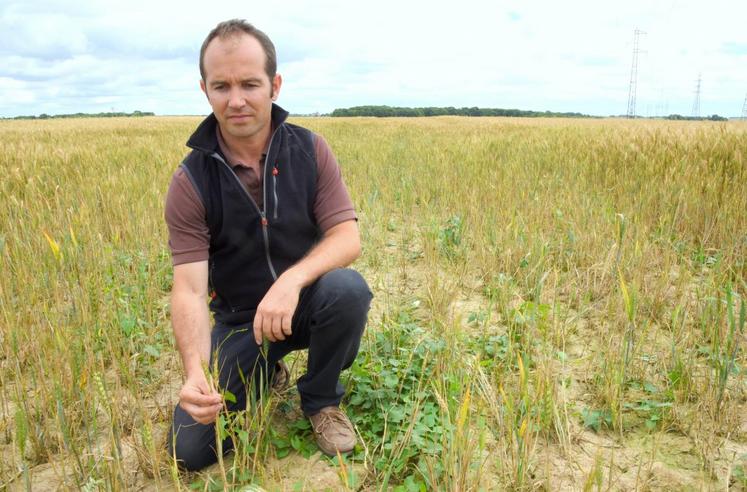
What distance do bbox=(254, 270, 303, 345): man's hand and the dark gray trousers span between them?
0.51ft

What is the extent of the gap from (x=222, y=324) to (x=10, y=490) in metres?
0.87

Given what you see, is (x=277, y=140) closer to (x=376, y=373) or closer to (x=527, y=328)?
(x=376, y=373)

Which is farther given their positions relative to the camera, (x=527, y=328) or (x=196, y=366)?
(x=527, y=328)

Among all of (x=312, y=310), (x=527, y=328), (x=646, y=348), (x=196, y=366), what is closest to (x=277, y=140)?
(x=312, y=310)

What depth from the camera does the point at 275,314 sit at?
1.71 m

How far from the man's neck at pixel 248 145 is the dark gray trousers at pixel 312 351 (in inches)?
22.0

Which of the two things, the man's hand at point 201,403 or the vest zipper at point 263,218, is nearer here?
the man's hand at point 201,403

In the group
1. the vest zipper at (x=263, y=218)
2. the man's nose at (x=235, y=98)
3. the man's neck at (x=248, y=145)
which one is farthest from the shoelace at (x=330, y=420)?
the man's nose at (x=235, y=98)

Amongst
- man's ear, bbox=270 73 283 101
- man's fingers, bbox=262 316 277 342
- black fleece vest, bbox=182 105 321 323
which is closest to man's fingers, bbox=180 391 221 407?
man's fingers, bbox=262 316 277 342

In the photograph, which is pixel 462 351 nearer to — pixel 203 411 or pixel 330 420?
pixel 330 420

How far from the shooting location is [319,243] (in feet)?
6.68

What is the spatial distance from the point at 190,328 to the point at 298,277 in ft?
1.29

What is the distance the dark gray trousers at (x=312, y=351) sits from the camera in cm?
178

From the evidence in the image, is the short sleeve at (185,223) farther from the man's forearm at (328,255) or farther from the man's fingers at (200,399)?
the man's fingers at (200,399)
